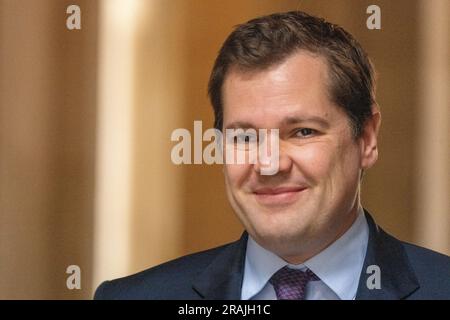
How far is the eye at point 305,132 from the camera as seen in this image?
145 cm

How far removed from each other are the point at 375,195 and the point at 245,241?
28 centimetres

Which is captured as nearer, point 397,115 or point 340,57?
point 340,57

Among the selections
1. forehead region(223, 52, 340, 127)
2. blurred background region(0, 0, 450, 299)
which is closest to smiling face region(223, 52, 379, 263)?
forehead region(223, 52, 340, 127)

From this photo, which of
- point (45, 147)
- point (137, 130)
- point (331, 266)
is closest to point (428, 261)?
point (331, 266)

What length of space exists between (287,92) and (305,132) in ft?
0.28

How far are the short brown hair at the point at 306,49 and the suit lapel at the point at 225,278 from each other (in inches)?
10.5

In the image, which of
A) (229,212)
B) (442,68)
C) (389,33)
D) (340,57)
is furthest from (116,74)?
(442,68)

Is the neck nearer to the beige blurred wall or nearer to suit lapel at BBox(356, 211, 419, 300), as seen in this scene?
suit lapel at BBox(356, 211, 419, 300)

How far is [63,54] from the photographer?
1621 mm

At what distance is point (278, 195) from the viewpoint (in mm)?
1460

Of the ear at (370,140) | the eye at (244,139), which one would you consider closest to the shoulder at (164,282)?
the eye at (244,139)

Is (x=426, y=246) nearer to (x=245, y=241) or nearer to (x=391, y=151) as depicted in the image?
(x=391, y=151)

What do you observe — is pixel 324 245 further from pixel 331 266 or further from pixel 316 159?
pixel 316 159
